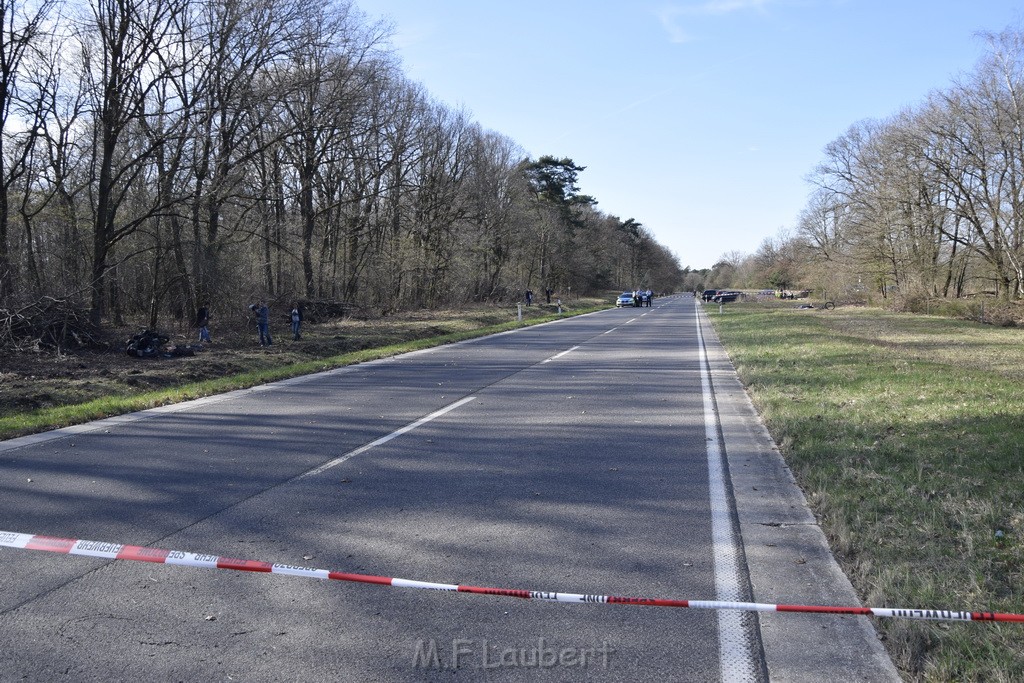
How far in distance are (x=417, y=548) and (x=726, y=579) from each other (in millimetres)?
1975

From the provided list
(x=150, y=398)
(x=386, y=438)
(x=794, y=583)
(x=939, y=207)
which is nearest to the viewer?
(x=794, y=583)

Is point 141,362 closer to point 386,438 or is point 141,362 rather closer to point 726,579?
point 386,438

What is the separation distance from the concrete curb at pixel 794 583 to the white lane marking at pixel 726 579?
0.10m

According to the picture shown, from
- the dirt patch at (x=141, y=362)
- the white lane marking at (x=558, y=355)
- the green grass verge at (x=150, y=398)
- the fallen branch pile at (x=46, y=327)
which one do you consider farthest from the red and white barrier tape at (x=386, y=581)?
the fallen branch pile at (x=46, y=327)

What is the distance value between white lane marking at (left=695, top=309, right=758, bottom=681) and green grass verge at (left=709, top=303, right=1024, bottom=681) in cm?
69

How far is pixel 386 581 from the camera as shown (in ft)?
14.2

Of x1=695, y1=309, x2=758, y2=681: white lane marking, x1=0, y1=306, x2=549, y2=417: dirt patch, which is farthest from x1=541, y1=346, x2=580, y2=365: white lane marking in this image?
x1=695, y1=309, x2=758, y2=681: white lane marking

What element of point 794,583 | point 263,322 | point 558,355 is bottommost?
point 794,583

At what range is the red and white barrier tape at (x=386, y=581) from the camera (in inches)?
143

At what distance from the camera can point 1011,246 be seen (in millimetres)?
36062

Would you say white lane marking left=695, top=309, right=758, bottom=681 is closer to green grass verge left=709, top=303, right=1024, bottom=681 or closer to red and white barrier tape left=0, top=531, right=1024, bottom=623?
red and white barrier tape left=0, top=531, right=1024, bottom=623

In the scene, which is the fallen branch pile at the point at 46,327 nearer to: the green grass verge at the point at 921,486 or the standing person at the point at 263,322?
the standing person at the point at 263,322

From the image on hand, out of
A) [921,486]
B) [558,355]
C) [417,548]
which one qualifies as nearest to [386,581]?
[417,548]

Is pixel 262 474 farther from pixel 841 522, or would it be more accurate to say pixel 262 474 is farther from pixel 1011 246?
pixel 1011 246
